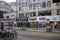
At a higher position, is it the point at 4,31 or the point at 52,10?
the point at 52,10

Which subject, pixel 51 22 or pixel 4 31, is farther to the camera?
pixel 51 22

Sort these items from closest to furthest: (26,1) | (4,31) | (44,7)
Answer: (4,31), (26,1), (44,7)

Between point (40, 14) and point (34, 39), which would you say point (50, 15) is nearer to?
point (40, 14)

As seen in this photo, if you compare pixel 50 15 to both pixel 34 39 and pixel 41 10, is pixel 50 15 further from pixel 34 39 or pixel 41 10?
pixel 34 39

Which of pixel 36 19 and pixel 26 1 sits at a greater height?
pixel 26 1

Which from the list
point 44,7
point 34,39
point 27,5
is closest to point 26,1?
point 27,5

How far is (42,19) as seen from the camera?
11648 mm

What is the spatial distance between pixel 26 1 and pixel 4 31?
419cm

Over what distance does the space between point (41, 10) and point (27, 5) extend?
7.58ft

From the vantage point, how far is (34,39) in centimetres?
536

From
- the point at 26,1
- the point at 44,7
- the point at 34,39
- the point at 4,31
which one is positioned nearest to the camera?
the point at 4,31

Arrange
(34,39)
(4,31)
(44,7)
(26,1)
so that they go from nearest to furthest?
(4,31)
(34,39)
(26,1)
(44,7)

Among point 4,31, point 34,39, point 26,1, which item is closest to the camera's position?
point 4,31

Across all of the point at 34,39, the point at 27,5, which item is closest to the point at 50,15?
the point at 27,5
